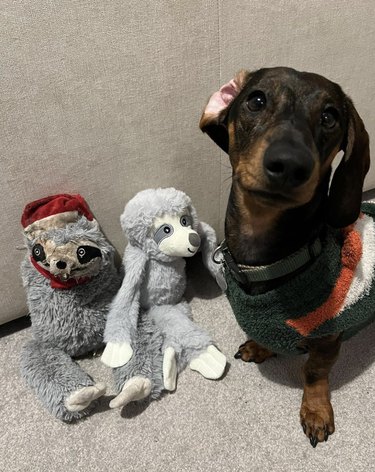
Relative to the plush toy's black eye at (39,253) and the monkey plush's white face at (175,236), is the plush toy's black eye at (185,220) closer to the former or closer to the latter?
the monkey plush's white face at (175,236)

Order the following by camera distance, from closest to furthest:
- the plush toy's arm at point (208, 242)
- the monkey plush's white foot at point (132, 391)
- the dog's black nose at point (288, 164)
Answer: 1. the dog's black nose at point (288, 164)
2. the monkey plush's white foot at point (132, 391)
3. the plush toy's arm at point (208, 242)

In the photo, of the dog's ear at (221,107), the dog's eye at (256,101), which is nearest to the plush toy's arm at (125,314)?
the dog's ear at (221,107)

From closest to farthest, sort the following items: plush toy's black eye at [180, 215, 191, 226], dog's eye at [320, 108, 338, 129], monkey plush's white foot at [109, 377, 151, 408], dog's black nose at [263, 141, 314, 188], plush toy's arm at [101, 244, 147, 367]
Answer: dog's black nose at [263, 141, 314, 188] < dog's eye at [320, 108, 338, 129] < monkey plush's white foot at [109, 377, 151, 408] < plush toy's arm at [101, 244, 147, 367] < plush toy's black eye at [180, 215, 191, 226]

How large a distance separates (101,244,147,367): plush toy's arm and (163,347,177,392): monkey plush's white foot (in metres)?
0.12

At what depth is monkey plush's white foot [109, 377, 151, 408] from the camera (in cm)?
121

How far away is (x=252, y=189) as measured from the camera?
0.90 meters

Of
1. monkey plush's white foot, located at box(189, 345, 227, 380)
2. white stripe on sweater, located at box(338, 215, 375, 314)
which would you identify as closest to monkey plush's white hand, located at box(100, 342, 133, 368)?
monkey plush's white foot, located at box(189, 345, 227, 380)

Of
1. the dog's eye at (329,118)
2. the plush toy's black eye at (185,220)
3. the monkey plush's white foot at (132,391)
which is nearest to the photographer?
the dog's eye at (329,118)

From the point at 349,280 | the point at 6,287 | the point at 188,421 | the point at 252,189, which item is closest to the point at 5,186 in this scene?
the point at 6,287

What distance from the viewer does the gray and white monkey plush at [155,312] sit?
132 cm

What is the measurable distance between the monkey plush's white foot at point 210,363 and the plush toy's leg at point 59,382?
1.06ft

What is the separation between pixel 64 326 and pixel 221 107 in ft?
2.78

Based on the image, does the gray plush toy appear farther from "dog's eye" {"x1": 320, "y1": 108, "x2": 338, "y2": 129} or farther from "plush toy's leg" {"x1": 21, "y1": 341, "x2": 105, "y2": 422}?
"dog's eye" {"x1": 320, "y1": 108, "x2": 338, "y2": 129}

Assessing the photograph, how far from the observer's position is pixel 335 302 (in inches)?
42.0
